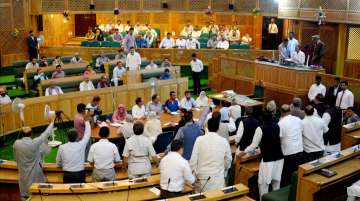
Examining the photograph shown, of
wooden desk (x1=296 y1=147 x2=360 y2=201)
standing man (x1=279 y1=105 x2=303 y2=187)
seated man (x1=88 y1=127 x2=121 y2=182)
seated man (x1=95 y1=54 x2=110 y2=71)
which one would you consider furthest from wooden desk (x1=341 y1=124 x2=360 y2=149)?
seated man (x1=95 y1=54 x2=110 y2=71)

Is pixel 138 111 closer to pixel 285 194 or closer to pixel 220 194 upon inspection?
pixel 285 194

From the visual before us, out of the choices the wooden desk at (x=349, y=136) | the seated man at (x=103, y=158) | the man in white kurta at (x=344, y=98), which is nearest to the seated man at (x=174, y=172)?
the seated man at (x=103, y=158)

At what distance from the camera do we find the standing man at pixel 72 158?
280 inches

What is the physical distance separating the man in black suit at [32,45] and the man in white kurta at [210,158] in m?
14.6

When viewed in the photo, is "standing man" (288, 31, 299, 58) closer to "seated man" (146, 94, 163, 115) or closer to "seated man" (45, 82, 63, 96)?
"seated man" (146, 94, 163, 115)

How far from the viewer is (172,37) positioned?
941 inches

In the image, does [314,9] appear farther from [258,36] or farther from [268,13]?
[258,36]

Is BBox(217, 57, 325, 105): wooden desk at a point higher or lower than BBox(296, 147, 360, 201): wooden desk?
higher

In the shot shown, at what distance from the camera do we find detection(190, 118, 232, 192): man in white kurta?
636cm

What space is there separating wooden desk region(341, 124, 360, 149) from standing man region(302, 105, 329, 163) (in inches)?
50.5

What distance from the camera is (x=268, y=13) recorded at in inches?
829

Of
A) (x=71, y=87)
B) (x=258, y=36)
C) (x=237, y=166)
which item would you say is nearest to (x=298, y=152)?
(x=237, y=166)

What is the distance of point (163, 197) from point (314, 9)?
12.7 m

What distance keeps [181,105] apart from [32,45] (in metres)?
9.82
